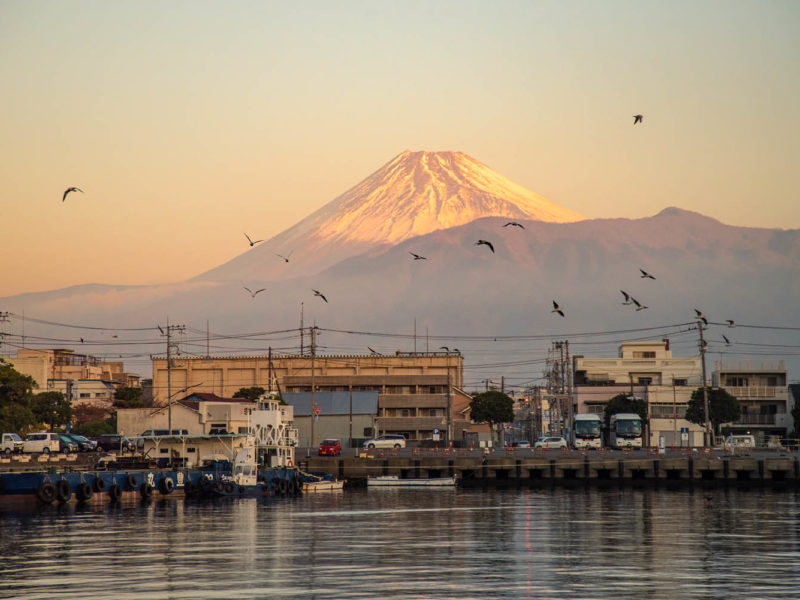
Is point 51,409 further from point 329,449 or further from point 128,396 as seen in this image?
point 329,449

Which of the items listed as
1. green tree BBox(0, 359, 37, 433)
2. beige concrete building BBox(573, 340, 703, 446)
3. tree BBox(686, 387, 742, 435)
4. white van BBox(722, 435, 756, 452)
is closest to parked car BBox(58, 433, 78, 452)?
green tree BBox(0, 359, 37, 433)

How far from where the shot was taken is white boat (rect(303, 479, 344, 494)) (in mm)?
94188

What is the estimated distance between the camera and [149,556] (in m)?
48.4

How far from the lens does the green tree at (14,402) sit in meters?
112

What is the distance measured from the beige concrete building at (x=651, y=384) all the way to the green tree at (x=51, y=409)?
239 ft

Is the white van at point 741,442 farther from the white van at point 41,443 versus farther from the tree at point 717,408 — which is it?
the white van at point 41,443

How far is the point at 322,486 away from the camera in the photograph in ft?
313

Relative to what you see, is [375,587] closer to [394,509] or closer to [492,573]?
[492,573]

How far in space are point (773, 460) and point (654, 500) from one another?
873 inches

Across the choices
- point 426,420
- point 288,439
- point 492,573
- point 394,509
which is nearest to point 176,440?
point 288,439

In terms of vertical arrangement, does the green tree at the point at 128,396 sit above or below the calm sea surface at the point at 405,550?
above

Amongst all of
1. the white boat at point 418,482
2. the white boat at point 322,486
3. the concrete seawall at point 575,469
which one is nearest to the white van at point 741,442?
the concrete seawall at point 575,469

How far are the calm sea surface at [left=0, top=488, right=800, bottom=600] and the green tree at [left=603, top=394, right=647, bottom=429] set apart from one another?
68.1 meters

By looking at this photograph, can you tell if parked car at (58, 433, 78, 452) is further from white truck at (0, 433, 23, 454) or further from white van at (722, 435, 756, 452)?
white van at (722, 435, 756, 452)
